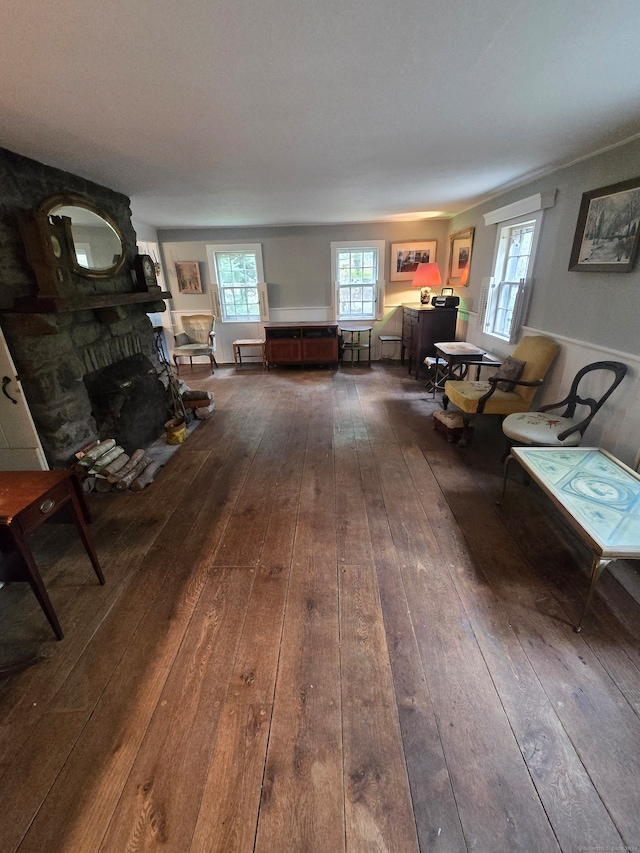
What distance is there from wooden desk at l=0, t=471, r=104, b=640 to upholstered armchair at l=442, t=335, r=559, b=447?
2898 millimetres

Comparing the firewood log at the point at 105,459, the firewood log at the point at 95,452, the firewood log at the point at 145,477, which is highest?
the firewood log at the point at 95,452

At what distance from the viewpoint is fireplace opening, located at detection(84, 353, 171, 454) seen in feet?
9.76

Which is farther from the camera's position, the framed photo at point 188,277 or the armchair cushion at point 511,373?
the framed photo at point 188,277

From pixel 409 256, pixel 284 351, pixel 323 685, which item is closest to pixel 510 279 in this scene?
pixel 409 256

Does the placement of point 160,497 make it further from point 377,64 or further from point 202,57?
point 377,64

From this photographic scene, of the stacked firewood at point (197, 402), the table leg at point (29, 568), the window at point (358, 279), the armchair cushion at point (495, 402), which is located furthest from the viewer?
the window at point (358, 279)

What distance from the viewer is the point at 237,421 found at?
3.97 meters

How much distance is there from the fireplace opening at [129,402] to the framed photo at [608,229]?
382 centimetres

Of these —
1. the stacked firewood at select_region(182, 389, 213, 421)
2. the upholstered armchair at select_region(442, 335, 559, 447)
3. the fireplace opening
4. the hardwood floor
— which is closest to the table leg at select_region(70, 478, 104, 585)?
the hardwood floor

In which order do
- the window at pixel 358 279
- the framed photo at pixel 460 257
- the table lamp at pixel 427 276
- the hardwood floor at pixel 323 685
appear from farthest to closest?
the window at pixel 358 279
the table lamp at pixel 427 276
the framed photo at pixel 460 257
the hardwood floor at pixel 323 685

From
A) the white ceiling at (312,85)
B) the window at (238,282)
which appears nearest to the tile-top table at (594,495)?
the white ceiling at (312,85)

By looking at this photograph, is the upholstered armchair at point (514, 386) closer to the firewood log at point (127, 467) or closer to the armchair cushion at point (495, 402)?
the armchair cushion at point (495, 402)

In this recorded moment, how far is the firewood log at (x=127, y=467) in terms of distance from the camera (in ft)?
8.72

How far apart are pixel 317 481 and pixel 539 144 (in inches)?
111
